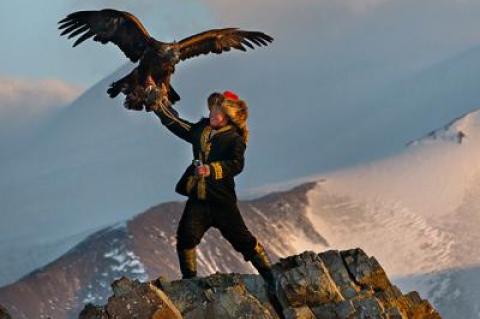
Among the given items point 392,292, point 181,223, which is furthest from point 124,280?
point 392,292

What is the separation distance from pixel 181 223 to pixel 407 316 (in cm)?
457

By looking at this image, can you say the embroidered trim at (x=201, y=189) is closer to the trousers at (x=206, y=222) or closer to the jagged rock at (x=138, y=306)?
the trousers at (x=206, y=222)

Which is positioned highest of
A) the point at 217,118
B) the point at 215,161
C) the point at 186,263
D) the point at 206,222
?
the point at 217,118

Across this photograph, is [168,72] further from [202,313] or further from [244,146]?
[202,313]

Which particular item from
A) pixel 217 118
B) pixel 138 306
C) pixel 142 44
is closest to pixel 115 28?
pixel 142 44

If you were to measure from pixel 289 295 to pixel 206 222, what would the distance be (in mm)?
2866

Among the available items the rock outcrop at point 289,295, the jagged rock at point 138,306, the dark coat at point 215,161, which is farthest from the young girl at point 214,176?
the jagged rock at point 138,306

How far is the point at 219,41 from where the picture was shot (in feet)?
105

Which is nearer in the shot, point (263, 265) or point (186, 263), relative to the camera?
point (263, 265)

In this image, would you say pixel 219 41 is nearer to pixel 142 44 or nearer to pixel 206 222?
pixel 142 44

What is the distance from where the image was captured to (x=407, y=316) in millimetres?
29094

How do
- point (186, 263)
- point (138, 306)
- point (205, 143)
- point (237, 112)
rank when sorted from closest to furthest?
1. point (138, 306)
2. point (237, 112)
3. point (205, 143)
4. point (186, 263)

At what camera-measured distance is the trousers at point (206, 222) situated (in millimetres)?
29719

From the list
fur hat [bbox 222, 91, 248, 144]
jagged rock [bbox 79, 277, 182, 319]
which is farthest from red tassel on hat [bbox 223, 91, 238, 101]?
jagged rock [bbox 79, 277, 182, 319]
